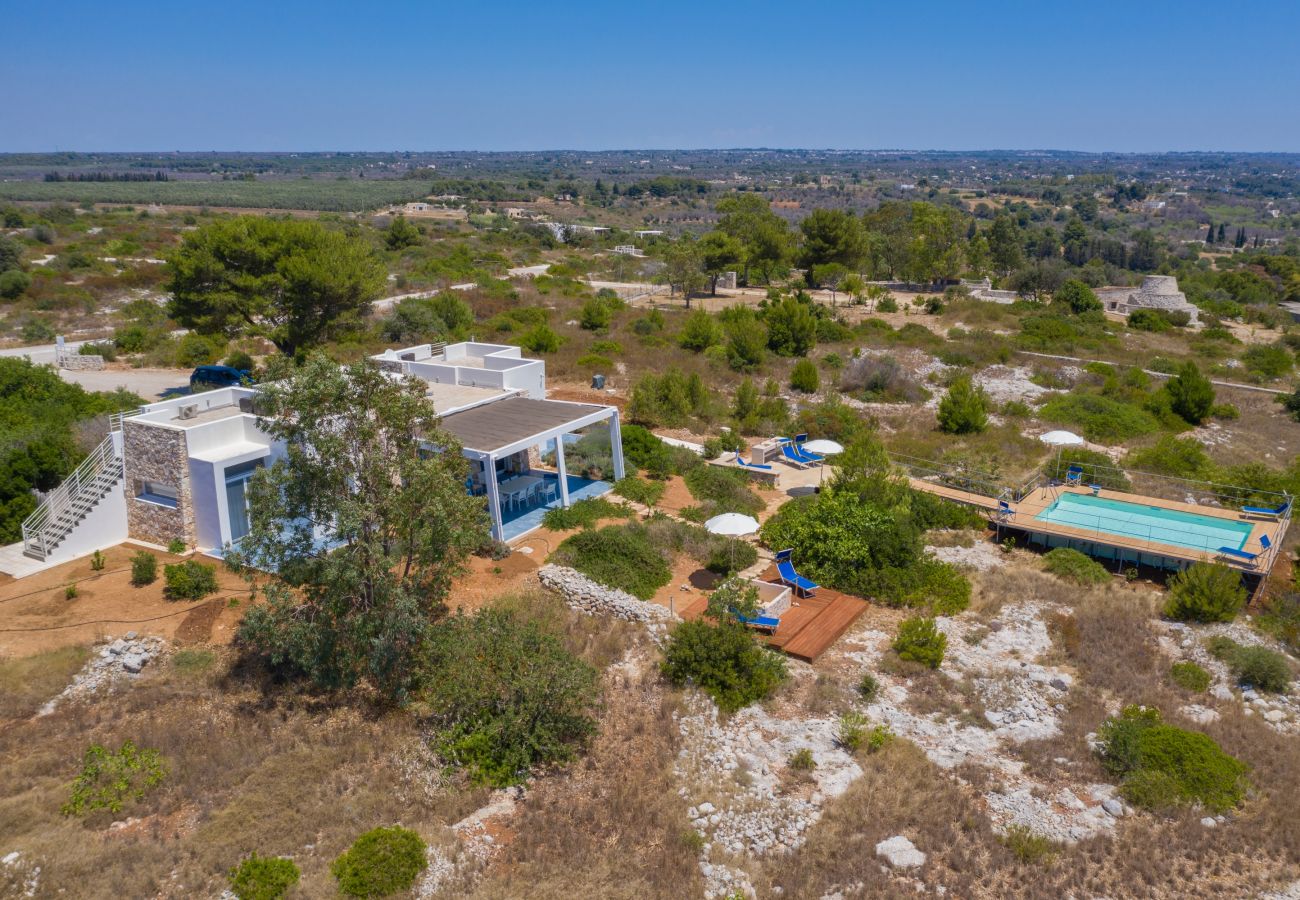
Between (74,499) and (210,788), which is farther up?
(74,499)

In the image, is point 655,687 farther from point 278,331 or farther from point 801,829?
point 278,331

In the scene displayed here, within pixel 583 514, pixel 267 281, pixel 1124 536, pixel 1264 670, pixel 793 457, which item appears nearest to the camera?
pixel 1264 670

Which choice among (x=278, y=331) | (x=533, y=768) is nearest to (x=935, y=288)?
(x=278, y=331)

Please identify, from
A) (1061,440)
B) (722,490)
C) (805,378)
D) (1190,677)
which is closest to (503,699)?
(722,490)

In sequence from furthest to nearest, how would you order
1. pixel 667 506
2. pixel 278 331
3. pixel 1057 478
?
pixel 278 331 < pixel 1057 478 < pixel 667 506

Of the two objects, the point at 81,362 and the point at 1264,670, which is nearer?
the point at 1264,670

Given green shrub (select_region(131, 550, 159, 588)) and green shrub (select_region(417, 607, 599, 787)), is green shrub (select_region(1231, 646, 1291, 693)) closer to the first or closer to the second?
green shrub (select_region(417, 607, 599, 787))

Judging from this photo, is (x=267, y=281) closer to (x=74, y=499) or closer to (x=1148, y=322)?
(x=74, y=499)
